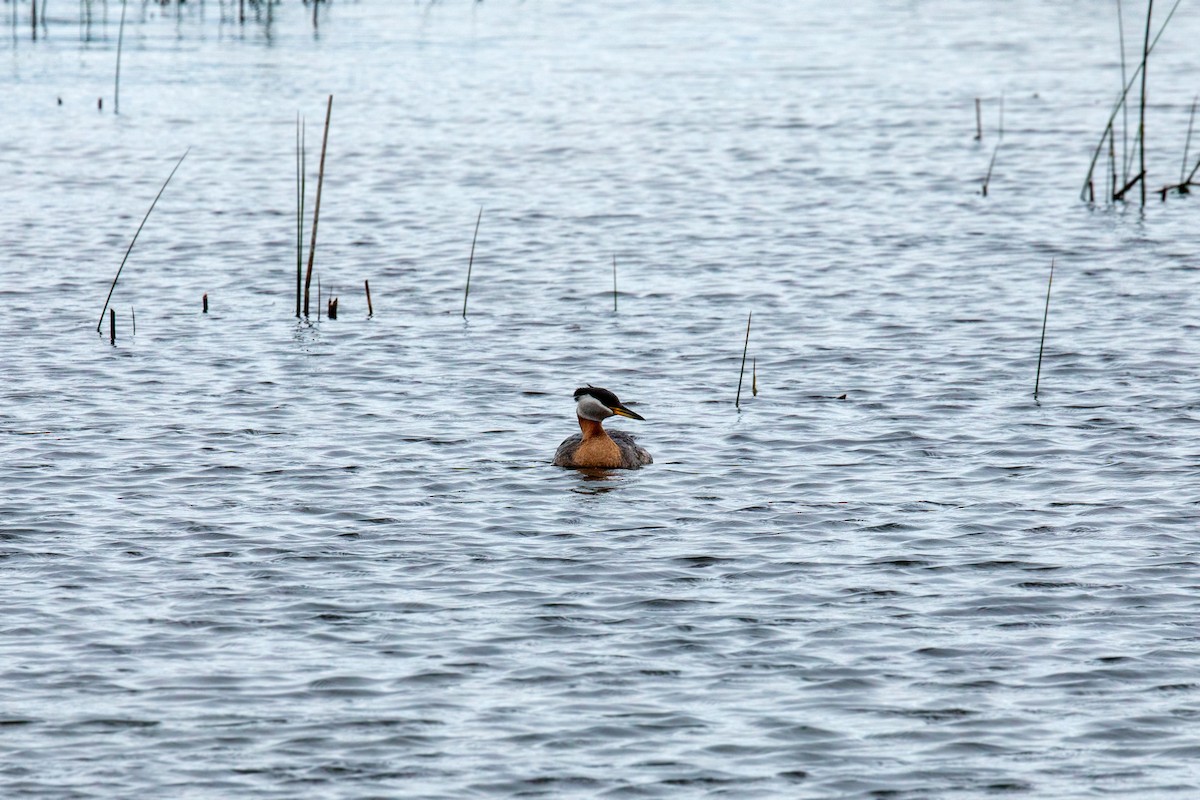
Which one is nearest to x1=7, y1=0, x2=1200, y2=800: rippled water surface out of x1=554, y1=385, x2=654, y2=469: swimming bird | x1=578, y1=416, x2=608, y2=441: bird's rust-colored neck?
x1=554, y1=385, x2=654, y2=469: swimming bird

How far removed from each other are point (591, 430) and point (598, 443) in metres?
0.24

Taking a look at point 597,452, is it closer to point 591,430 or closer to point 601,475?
point 601,475

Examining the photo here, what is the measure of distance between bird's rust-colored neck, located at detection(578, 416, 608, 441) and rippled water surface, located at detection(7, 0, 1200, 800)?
0.46 m

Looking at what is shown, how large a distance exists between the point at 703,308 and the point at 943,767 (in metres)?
11.9

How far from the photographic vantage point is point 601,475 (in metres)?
14.8

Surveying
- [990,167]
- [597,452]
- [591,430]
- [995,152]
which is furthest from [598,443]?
[995,152]

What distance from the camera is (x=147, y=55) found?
135ft

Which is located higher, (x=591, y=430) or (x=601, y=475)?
(x=591, y=430)

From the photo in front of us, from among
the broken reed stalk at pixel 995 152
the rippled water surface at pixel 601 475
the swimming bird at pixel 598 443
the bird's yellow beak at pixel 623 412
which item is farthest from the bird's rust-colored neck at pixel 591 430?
the broken reed stalk at pixel 995 152

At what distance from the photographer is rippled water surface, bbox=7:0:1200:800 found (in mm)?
9805

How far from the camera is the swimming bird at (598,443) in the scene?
1490cm

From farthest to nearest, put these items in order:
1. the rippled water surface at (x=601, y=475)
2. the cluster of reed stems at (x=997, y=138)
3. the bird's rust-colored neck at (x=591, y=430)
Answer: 1. the cluster of reed stems at (x=997, y=138)
2. the bird's rust-colored neck at (x=591, y=430)
3. the rippled water surface at (x=601, y=475)

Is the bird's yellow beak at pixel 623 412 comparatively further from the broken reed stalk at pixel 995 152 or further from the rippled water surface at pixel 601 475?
the broken reed stalk at pixel 995 152

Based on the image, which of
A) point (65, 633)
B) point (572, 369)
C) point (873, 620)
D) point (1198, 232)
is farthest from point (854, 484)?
point (1198, 232)
